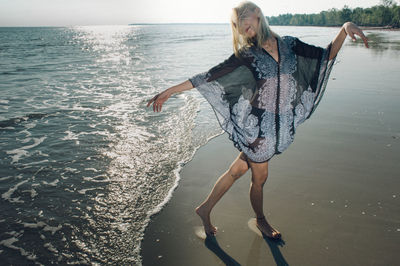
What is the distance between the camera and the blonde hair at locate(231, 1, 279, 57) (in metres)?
2.09

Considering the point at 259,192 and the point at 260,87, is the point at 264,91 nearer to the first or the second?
the point at 260,87

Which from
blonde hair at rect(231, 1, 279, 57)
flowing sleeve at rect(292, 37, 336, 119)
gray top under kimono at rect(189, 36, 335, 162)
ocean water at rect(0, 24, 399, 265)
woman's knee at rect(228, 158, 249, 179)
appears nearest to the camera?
blonde hair at rect(231, 1, 279, 57)

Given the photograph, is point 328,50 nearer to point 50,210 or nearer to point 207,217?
point 207,217

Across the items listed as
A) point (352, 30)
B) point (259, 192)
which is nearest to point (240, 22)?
point (352, 30)

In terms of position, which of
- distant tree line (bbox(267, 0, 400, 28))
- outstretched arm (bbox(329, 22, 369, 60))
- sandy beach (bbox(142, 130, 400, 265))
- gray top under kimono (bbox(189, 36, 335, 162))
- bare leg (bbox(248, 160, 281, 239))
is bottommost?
sandy beach (bbox(142, 130, 400, 265))

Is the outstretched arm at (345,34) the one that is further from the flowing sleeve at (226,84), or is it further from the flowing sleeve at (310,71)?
the flowing sleeve at (226,84)

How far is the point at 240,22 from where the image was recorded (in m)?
2.12

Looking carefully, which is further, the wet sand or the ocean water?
the ocean water

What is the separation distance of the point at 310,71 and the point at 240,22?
2.69 ft

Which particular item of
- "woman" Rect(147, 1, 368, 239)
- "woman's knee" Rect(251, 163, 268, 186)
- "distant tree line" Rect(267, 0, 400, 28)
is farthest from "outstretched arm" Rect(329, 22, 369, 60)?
"distant tree line" Rect(267, 0, 400, 28)

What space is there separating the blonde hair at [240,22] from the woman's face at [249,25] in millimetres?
16

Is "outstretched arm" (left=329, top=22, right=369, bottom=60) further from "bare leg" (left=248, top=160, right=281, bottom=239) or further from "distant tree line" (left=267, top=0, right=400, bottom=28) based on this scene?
"distant tree line" (left=267, top=0, right=400, bottom=28)

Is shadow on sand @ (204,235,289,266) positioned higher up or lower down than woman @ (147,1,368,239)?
lower down

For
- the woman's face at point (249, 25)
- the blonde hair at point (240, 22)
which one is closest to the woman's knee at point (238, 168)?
the blonde hair at point (240, 22)
